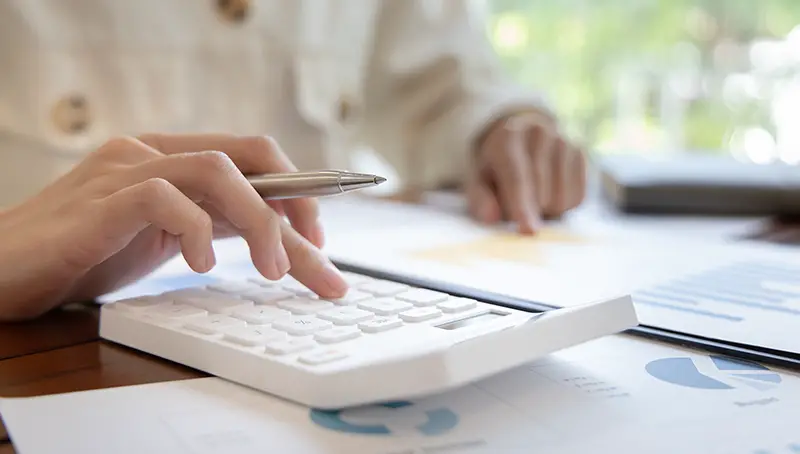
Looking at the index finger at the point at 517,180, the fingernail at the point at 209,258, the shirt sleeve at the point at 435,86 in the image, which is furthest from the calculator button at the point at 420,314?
the shirt sleeve at the point at 435,86

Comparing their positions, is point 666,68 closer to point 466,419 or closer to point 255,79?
point 255,79

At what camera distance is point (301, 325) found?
1.09 ft

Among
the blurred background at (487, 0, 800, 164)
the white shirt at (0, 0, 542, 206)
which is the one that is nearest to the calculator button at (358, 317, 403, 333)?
the white shirt at (0, 0, 542, 206)

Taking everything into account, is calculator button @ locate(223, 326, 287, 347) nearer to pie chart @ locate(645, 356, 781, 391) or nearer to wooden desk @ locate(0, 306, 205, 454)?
wooden desk @ locate(0, 306, 205, 454)

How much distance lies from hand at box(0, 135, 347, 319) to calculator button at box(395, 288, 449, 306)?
0.04 metres

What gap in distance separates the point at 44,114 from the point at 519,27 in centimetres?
139

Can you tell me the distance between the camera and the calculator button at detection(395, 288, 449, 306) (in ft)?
1.17

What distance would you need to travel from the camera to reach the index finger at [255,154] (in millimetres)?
474

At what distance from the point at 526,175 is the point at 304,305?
0.47 meters

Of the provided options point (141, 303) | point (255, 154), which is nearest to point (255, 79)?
point (255, 154)

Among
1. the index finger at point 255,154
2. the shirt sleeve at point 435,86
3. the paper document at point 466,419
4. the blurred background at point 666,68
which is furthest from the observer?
the blurred background at point 666,68

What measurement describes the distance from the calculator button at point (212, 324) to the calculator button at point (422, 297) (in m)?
0.08

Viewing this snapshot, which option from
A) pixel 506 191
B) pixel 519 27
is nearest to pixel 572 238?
pixel 506 191

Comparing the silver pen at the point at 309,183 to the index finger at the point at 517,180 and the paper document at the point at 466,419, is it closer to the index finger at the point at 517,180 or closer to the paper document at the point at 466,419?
the paper document at the point at 466,419
